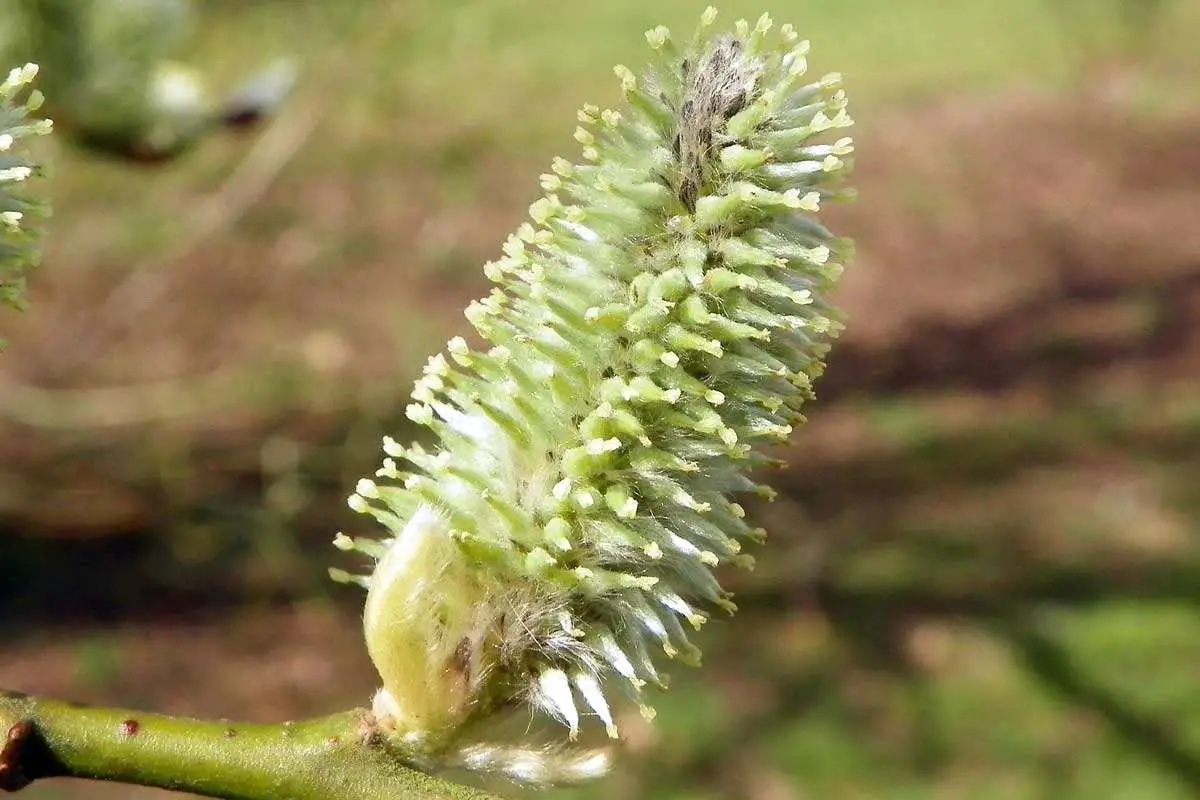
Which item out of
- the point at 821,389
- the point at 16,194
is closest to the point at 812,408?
the point at 821,389

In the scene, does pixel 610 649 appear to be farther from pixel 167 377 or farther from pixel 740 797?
pixel 167 377

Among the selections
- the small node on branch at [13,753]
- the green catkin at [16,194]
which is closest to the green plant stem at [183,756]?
the small node on branch at [13,753]

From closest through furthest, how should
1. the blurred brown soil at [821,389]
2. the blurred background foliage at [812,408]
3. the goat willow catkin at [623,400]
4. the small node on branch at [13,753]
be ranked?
1. the small node on branch at [13,753]
2. the goat willow catkin at [623,400]
3. the blurred background foliage at [812,408]
4. the blurred brown soil at [821,389]

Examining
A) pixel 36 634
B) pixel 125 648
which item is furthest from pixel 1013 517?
pixel 36 634

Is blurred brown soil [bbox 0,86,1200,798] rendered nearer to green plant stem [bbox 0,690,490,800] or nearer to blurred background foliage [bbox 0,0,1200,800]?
blurred background foliage [bbox 0,0,1200,800]

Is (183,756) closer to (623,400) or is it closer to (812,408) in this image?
(623,400)

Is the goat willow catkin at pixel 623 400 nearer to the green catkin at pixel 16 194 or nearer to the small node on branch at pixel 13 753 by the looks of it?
the small node on branch at pixel 13 753
